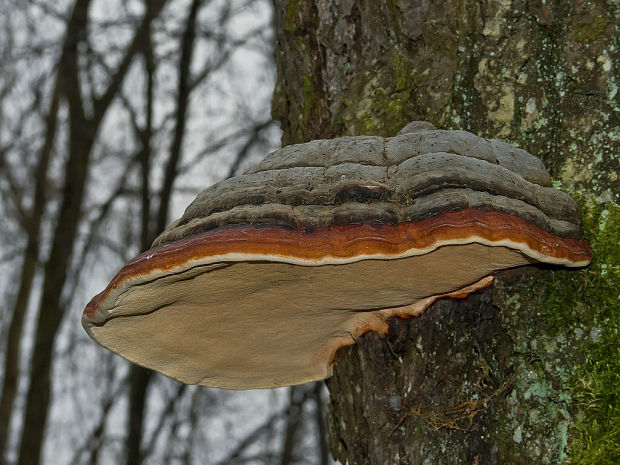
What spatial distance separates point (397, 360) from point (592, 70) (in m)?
1.18

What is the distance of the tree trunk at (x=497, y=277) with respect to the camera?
82.7 inches

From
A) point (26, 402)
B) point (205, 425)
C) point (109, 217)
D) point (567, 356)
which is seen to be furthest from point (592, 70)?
point (205, 425)

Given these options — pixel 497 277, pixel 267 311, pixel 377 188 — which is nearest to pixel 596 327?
pixel 497 277

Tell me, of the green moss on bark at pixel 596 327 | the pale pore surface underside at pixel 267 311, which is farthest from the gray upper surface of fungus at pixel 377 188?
the green moss on bark at pixel 596 327

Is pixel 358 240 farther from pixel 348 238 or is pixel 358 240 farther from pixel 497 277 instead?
pixel 497 277

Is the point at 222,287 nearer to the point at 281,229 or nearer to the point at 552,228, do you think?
the point at 281,229

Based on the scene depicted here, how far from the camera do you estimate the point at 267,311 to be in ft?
7.57

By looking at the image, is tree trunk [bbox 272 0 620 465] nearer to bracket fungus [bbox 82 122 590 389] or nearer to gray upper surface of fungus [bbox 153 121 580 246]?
bracket fungus [bbox 82 122 590 389]

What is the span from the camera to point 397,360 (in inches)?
90.6

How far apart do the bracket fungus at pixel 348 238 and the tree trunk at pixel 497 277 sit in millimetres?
163

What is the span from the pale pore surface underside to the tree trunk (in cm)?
15

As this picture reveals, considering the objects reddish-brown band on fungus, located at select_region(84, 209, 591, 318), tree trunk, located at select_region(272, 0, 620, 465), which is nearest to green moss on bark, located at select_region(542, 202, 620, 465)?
tree trunk, located at select_region(272, 0, 620, 465)

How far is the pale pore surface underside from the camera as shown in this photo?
6.12 feet

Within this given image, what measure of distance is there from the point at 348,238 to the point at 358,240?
0.02m
